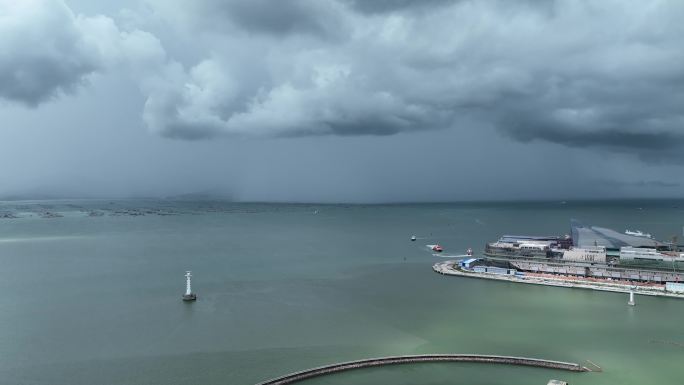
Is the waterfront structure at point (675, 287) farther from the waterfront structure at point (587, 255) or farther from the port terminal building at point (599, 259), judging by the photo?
the waterfront structure at point (587, 255)

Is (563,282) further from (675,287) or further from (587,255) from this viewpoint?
(587,255)

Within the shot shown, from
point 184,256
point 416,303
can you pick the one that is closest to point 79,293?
point 184,256

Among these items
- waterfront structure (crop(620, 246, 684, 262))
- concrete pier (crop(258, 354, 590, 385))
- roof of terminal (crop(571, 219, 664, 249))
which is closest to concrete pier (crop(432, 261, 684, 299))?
waterfront structure (crop(620, 246, 684, 262))

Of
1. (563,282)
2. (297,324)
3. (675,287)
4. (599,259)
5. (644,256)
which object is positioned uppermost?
(644,256)

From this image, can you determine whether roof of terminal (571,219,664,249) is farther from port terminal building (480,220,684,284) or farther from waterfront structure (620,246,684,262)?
waterfront structure (620,246,684,262)

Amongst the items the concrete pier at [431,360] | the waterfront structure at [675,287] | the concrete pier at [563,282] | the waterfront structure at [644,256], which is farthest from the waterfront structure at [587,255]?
the concrete pier at [431,360]

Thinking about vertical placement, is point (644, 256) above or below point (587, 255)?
above

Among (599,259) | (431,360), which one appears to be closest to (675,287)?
(599,259)
